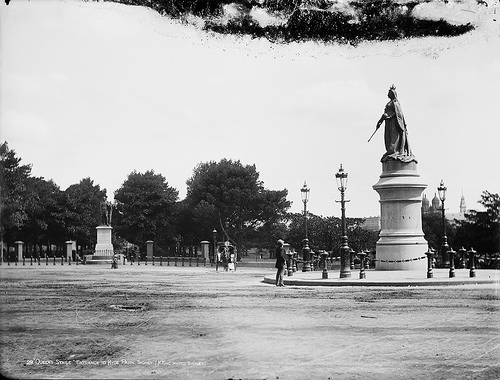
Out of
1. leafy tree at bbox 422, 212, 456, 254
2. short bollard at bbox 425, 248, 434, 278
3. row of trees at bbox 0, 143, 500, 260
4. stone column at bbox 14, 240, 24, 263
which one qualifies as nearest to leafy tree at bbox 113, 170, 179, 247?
row of trees at bbox 0, 143, 500, 260

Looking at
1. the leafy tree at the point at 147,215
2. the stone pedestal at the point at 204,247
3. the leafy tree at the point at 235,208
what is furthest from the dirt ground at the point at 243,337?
the stone pedestal at the point at 204,247

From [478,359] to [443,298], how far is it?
24.1 ft

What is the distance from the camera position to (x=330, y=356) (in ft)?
25.8

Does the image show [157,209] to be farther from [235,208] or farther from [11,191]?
[11,191]

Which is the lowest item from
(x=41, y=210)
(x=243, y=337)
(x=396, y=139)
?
(x=243, y=337)

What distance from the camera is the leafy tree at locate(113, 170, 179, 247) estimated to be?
39.6 ft

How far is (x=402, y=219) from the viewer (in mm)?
26312

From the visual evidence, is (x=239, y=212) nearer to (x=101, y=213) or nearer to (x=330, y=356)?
(x=101, y=213)

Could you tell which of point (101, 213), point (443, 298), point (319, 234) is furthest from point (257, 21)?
point (319, 234)

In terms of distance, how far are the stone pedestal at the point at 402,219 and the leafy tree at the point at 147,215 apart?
9.38m

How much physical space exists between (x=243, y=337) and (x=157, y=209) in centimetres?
850

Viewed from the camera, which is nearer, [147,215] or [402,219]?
[147,215]

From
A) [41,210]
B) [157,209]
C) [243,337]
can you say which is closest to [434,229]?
[157,209]

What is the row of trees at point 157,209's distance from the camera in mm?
7144
